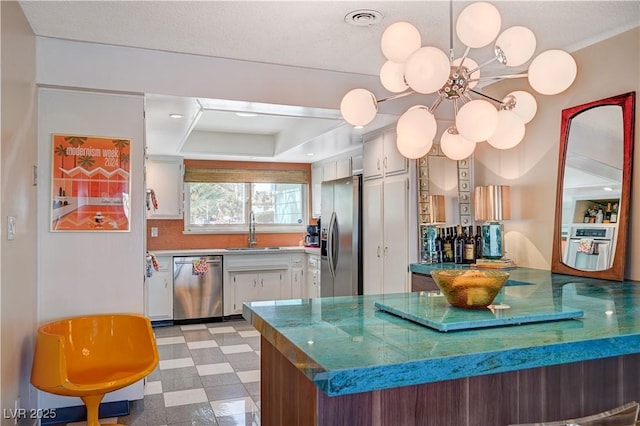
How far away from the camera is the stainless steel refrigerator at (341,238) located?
15.0 feet

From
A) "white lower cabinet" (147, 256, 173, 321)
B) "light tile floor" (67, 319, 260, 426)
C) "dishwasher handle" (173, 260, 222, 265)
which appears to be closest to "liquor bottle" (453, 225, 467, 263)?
"light tile floor" (67, 319, 260, 426)

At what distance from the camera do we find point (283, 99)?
3295 mm

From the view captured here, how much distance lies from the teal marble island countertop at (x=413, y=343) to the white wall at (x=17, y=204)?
3.92 feet

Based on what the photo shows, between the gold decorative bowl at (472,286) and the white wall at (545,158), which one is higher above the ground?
the white wall at (545,158)

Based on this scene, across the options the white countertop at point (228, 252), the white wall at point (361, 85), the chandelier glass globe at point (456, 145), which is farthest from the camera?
the white countertop at point (228, 252)

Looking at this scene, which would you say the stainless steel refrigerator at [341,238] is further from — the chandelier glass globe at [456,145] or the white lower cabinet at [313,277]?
the chandelier glass globe at [456,145]

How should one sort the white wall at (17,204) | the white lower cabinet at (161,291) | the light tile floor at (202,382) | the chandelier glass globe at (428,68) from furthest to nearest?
the white lower cabinet at (161,291)
the light tile floor at (202,382)
the white wall at (17,204)
the chandelier glass globe at (428,68)

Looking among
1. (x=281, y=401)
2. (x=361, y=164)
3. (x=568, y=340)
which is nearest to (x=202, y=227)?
(x=361, y=164)

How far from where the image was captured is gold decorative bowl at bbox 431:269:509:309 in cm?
170

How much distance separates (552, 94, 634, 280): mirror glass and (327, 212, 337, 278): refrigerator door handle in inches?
94.4

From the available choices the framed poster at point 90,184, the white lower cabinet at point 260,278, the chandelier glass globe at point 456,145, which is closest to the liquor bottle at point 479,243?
the chandelier glass globe at point 456,145

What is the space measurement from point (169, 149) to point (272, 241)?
1939 mm

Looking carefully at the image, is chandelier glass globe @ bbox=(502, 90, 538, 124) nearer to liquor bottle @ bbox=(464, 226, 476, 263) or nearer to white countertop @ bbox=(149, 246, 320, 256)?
liquor bottle @ bbox=(464, 226, 476, 263)

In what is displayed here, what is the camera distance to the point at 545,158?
10.5 feet
